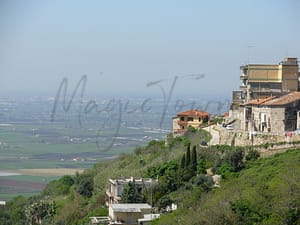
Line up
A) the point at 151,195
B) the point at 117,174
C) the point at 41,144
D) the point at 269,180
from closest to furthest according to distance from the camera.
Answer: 1. the point at 269,180
2. the point at 151,195
3. the point at 117,174
4. the point at 41,144

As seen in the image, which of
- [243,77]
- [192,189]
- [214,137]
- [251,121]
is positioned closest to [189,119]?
[243,77]

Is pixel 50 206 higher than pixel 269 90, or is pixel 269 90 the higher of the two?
pixel 269 90

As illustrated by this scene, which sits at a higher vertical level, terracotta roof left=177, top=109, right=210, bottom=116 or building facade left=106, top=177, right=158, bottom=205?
terracotta roof left=177, top=109, right=210, bottom=116

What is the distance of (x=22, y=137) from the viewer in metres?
72.1

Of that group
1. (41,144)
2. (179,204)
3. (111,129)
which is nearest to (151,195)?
(179,204)

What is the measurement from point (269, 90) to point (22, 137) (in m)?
42.7

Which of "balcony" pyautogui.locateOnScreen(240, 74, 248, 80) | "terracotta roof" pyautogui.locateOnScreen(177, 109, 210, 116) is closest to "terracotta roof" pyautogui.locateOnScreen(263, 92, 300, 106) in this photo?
"balcony" pyautogui.locateOnScreen(240, 74, 248, 80)

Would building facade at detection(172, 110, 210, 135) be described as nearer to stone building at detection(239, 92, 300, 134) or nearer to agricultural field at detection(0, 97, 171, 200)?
agricultural field at detection(0, 97, 171, 200)

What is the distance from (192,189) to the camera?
985 inches

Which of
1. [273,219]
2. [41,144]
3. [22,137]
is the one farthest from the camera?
[22,137]

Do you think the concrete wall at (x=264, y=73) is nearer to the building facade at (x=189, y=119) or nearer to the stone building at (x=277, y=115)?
the stone building at (x=277, y=115)

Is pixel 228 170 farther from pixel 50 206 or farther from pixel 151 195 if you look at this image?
pixel 50 206

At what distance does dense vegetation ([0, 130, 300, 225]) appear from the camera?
20094 millimetres

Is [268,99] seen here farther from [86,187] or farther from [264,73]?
[86,187]
